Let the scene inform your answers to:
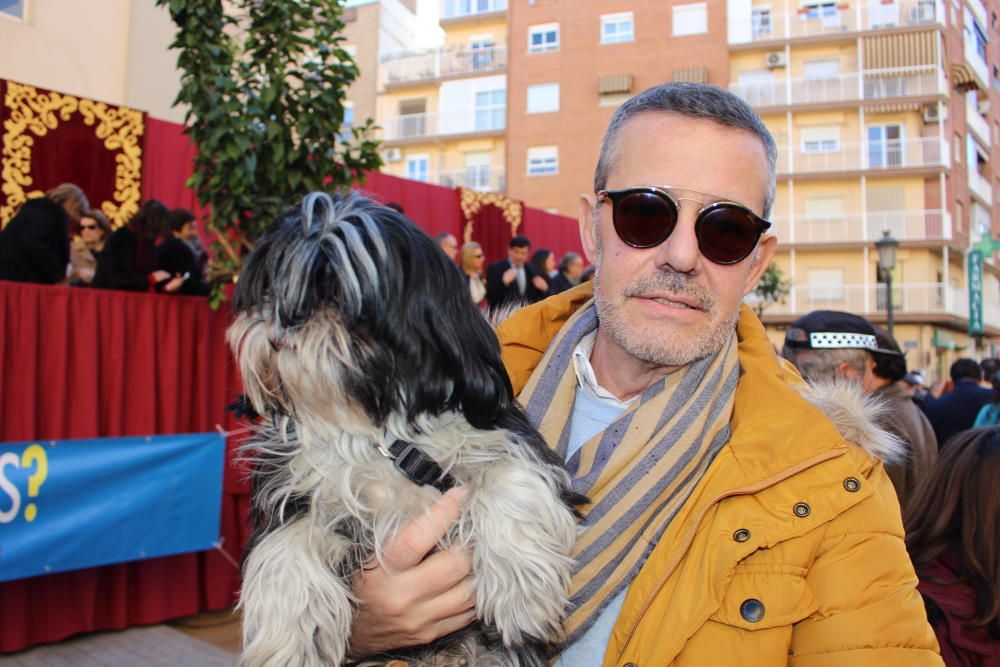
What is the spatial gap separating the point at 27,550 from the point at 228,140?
107 inches

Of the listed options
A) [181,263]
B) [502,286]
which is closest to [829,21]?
[502,286]

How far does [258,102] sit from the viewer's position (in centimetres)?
471

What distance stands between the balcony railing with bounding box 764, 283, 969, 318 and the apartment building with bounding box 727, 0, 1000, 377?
0.19ft

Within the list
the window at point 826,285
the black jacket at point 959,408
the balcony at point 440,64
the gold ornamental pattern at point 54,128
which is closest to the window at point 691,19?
the balcony at point 440,64

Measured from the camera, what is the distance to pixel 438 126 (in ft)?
126

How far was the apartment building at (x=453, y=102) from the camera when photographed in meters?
37.3

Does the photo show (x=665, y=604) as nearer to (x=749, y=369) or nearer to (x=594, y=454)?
(x=594, y=454)

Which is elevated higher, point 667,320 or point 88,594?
point 667,320

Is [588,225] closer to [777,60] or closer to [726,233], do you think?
[726,233]

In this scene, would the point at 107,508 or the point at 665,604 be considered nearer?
the point at 665,604

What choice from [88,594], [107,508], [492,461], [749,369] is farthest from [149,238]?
[749,369]

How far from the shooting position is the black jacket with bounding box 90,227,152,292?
5.17 meters

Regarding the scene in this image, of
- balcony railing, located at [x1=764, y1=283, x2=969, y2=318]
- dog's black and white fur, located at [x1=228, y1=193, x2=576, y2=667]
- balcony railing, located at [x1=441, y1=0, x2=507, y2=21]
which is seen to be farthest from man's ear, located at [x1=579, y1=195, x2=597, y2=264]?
balcony railing, located at [x1=441, y1=0, x2=507, y2=21]

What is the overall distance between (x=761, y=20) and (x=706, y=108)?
3679 centimetres
